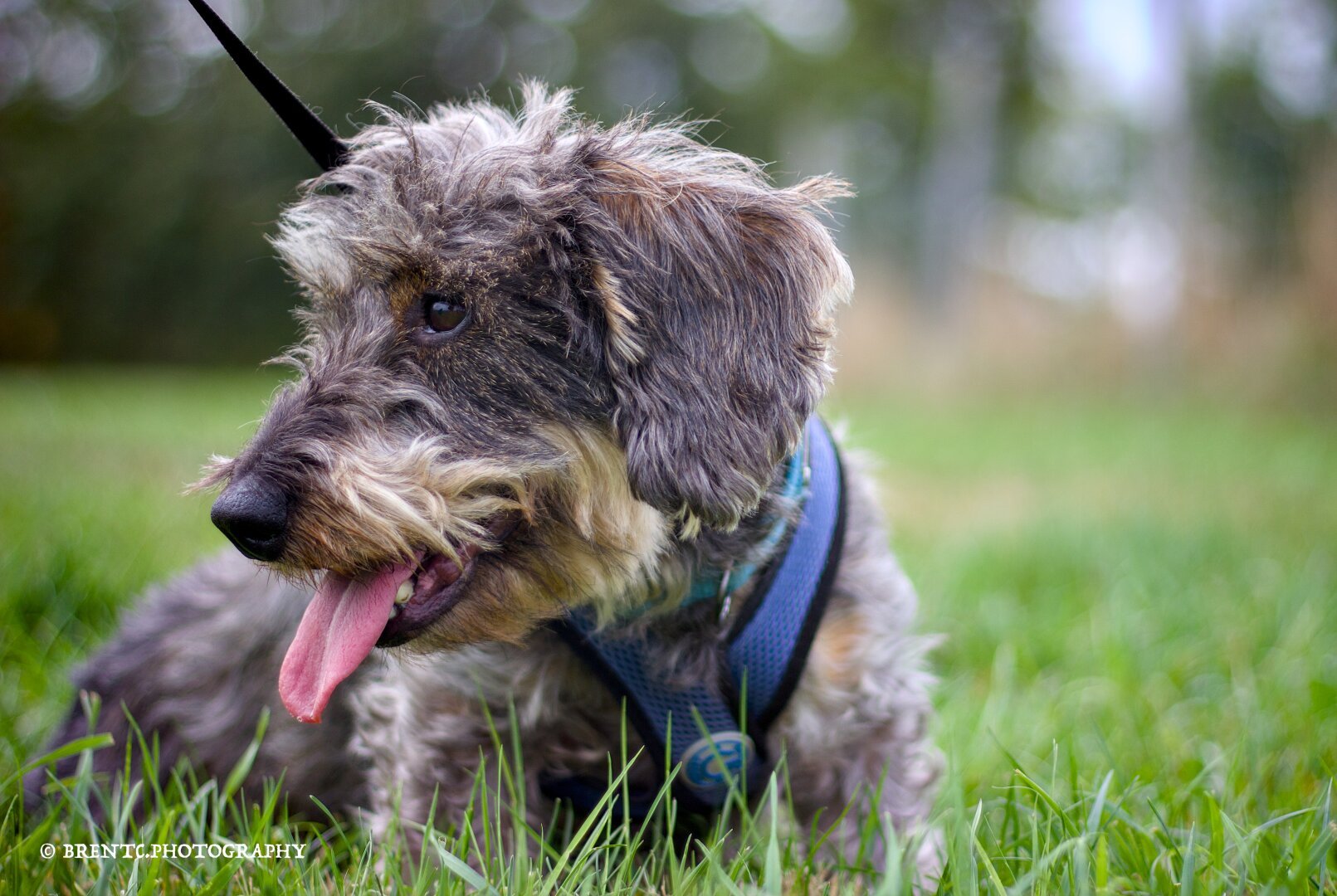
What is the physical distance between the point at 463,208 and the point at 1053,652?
Result: 9.77 feet

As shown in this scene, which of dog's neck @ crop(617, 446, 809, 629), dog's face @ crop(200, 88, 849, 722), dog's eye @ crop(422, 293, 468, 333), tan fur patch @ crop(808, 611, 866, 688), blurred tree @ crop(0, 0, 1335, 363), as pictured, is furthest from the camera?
blurred tree @ crop(0, 0, 1335, 363)

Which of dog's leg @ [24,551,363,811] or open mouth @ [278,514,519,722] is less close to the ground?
open mouth @ [278,514,519,722]

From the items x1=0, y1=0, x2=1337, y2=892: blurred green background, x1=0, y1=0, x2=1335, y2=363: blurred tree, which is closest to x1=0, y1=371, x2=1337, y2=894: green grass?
x1=0, y1=0, x2=1337, y2=892: blurred green background

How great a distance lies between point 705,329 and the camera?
2.20 meters

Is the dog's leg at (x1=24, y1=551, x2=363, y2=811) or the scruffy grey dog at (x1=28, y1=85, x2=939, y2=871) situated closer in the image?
A: the scruffy grey dog at (x1=28, y1=85, x2=939, y2=871)

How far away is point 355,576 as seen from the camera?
2.17 m

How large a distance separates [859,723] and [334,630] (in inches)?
51.4

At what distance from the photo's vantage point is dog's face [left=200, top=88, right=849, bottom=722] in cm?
212

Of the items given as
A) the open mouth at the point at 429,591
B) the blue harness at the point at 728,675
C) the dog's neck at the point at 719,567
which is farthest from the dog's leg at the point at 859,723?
the open mouth at the point at 429,591

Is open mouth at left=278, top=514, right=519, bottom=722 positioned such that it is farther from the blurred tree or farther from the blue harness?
the blurred tree

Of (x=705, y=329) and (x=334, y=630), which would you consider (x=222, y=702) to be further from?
(x=705, y=329)

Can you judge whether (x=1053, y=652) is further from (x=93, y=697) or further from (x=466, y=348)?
(x=93, y=697)

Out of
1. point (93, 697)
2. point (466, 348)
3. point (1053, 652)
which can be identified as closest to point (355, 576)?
point (466, 348)

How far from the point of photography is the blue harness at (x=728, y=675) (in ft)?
7.56
